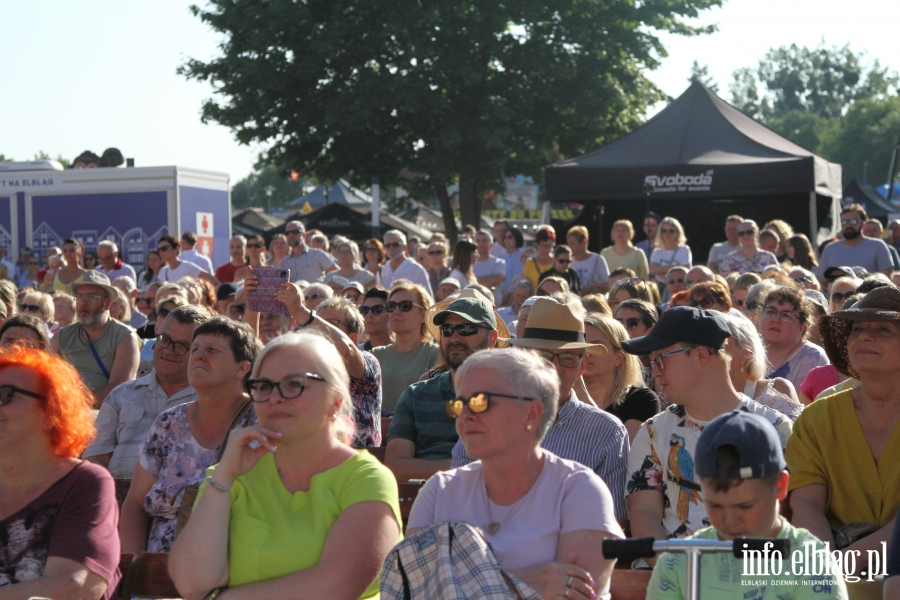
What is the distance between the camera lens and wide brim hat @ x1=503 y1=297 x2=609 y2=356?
16.4 ft

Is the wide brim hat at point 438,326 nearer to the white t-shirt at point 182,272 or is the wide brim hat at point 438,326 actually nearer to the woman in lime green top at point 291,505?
the woman in lime green top at point 291,505

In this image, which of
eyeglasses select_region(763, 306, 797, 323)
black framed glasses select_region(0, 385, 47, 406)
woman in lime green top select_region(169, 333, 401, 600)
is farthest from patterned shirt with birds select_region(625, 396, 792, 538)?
eyeglasses select_region(763, 306, 797, 323)

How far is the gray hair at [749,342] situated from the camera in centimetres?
443

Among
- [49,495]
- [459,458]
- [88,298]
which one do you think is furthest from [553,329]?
[88,298]

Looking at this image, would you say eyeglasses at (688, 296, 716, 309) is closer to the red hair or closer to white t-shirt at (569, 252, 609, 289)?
the red hair

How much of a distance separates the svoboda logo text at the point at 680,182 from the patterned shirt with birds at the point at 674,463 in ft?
37.2

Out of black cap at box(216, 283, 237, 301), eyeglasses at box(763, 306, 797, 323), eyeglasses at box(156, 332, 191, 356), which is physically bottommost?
eyeglasses at box(156, 332, 191, 356)

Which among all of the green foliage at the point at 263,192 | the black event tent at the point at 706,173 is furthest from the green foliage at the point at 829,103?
the black event tent at the point at 706,173

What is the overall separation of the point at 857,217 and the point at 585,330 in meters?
8.05

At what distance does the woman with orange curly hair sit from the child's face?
2037 millimetres

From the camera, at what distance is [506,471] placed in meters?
3.50

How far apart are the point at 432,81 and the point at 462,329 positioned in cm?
2446

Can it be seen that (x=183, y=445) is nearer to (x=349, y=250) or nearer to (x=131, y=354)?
(x=131, y=354)

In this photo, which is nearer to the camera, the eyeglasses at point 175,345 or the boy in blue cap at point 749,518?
the boy in blue cap at point 749,518
